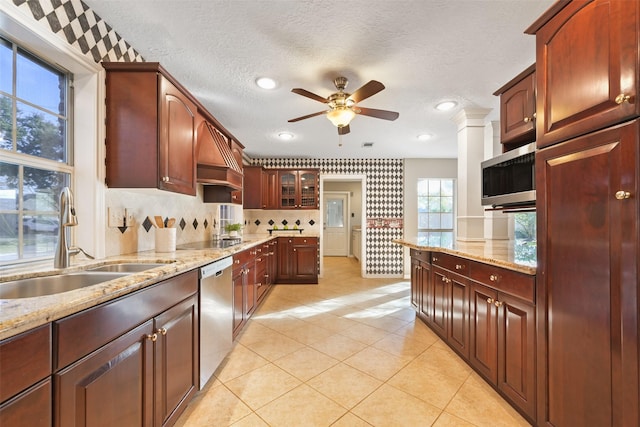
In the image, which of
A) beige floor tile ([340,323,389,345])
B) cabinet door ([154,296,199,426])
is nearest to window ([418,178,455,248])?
beige floor tile ([340,323,389,345])

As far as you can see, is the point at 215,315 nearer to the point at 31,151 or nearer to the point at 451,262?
the point at 31,151

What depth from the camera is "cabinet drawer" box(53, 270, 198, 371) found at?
0.79 m

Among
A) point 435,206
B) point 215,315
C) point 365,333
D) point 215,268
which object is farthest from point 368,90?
point 435,206

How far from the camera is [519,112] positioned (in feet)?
6.56

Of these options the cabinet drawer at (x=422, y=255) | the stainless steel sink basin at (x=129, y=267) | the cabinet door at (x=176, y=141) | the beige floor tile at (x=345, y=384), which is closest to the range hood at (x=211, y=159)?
the cabinet door at (x=176, y=141)

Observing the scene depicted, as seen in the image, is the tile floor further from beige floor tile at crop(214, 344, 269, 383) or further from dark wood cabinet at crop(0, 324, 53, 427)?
dark wood cabinet at crop(0, 324, 53, 427)

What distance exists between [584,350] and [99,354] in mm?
1893

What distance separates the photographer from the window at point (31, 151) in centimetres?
132

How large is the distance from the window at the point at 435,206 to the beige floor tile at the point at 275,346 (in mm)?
3724

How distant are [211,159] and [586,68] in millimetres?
2585

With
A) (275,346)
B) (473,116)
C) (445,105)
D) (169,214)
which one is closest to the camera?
(275,346)

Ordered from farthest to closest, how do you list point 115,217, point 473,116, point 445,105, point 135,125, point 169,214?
point 473,116, point 445,105, point 169,214, point 115,217, point 135,125

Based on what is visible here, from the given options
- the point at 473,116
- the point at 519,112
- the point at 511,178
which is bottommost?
the point at 511,178

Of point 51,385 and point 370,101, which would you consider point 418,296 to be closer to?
point 370,101
